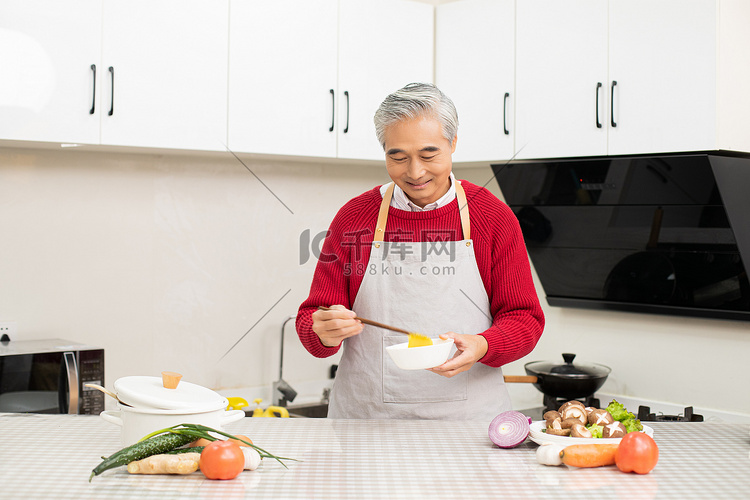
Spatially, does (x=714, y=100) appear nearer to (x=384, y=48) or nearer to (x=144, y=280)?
(x=384, y=48)

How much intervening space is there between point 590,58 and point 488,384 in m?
1.44

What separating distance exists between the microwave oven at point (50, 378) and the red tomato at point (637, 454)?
1.79m

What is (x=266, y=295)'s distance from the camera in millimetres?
3143

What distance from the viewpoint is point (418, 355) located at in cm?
127

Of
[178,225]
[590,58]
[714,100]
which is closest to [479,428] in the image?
[714,100]

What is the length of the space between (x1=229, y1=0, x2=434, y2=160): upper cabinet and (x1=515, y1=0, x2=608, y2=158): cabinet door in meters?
0.47

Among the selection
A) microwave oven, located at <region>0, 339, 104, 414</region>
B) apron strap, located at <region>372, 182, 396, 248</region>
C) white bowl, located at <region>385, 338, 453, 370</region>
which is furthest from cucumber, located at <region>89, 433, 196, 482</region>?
microwave oven, located at <region>0, 339, 104, 414</region>

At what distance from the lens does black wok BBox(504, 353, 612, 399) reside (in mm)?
2652

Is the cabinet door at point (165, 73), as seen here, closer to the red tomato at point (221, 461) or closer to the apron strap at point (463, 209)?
the apron strap at point (463, 209)

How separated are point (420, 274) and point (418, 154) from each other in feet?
1.04

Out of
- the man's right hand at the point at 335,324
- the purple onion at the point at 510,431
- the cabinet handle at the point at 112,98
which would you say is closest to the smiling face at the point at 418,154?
the man's right hand at the point at 335,324

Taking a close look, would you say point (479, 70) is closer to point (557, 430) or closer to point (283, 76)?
point (283, 76)

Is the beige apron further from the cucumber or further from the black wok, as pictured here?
the black wok

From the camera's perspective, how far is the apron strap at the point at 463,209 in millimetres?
1733
